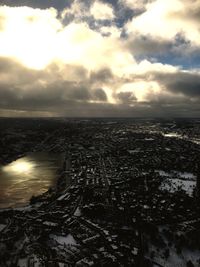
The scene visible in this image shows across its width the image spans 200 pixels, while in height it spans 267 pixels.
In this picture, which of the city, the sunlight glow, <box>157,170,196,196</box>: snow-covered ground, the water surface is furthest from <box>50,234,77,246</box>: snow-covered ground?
the sunlight glow

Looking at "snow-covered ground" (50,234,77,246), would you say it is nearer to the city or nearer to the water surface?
the city

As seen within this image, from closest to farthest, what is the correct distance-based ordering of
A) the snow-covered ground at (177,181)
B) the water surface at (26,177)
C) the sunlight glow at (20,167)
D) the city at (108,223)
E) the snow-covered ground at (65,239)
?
1. the city at (108,223)
2. the snow-covered ground at (65,239)
3. the water surface at (26,177)
4. the snow-covered ground at (177,181)
5. the sunlight glow at (20,167)

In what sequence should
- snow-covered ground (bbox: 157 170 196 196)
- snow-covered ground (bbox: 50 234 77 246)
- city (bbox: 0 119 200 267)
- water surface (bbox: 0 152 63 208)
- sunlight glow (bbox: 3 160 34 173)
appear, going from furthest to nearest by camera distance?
sunlight glow (bbox: 3 160 34 173)
snow-covered ground (bbox: 157 170 196 196)
water surface (bbox: 0 152 63 208)
snow-covered ground (bbox: 50 234 77 246)
city (bbox: 0 119 200 267)

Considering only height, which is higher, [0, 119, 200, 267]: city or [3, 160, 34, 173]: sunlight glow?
[0, 119, 200, 267]: city

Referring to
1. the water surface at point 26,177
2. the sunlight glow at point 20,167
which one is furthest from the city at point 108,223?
the sunlight glow at point 20,167

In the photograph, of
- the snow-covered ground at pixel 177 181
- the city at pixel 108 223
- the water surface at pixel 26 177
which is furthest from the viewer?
the snow-covered ground at pixel 177 181

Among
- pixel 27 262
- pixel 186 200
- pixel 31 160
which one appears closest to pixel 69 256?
pixel 27 262

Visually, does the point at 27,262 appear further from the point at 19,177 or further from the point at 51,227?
the point at 19,177

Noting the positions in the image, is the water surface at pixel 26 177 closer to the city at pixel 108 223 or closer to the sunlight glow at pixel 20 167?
the sunlight glow at pixel 20 167

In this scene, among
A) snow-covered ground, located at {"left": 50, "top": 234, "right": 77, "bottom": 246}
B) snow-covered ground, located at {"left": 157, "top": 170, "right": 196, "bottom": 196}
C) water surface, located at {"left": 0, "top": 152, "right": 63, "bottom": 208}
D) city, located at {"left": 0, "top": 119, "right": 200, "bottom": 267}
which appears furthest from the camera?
snow-covered ground, located at {"left": 157, "top": 170, "right": 196, "bottom": 196}
